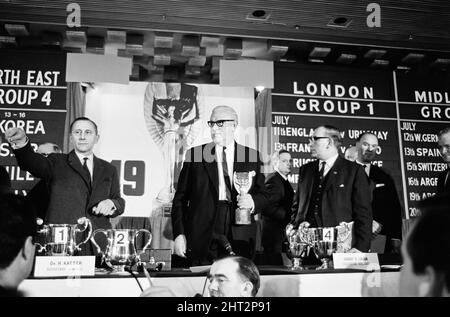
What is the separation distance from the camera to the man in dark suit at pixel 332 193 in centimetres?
289

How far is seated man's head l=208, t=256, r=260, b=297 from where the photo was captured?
5.40ft

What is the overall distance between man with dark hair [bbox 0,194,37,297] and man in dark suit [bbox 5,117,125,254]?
164cm

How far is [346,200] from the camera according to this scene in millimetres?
2994

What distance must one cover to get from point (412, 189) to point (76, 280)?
493 cm

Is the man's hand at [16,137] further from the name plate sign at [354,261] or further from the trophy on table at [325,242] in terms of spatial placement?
the name plate sign at [354,261]

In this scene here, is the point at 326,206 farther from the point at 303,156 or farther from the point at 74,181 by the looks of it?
the point at 303,156

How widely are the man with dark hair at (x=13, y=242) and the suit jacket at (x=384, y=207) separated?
394cm

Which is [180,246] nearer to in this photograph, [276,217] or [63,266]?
[63,266]

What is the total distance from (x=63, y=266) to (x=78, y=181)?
4.49ft

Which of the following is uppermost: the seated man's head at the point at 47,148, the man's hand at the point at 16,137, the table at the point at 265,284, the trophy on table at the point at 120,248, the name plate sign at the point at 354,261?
the seated man's head at the point at 47,148

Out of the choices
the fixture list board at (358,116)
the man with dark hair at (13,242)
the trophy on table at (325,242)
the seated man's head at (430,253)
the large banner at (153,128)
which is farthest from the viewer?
the fixture list board at (358,116)

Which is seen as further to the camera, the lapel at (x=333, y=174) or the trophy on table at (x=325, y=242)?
the lapel at (x=333, y=174)

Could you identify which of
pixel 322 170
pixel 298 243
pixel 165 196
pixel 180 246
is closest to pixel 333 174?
pixel 322 170

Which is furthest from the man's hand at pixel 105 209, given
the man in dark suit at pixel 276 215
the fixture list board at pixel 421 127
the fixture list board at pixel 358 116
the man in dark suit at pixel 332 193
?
the fixture list board at pixel 421 127
